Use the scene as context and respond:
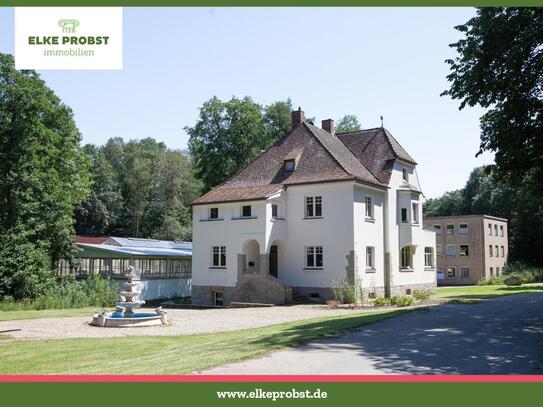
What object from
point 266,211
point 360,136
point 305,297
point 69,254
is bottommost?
point 305,297

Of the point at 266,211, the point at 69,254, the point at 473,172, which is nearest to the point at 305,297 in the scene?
the point at 266,211

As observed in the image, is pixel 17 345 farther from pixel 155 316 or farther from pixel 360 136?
pixel 360 136

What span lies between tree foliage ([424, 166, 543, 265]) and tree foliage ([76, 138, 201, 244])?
3953 centimetres

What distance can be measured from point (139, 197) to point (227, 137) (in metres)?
28.2

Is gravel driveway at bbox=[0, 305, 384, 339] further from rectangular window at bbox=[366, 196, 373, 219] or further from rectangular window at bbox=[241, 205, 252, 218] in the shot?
rectangular window at bbox=[366, 196, 373, 219]

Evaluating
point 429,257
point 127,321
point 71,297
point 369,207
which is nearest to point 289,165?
Result: point 369,207

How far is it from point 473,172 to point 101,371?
273 ft

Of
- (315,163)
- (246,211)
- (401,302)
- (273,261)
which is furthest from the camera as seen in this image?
(273,261)

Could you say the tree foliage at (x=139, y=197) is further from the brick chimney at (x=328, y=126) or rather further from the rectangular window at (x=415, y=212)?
the rectangular window at (x=415, y=212)

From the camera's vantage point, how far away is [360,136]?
133 feet

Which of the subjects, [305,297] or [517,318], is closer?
[517,318]

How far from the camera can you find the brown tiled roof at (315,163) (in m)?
34.0

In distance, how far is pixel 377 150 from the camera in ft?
126

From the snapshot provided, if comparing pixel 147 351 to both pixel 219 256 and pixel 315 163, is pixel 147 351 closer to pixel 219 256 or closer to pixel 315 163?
pixel 219 256
